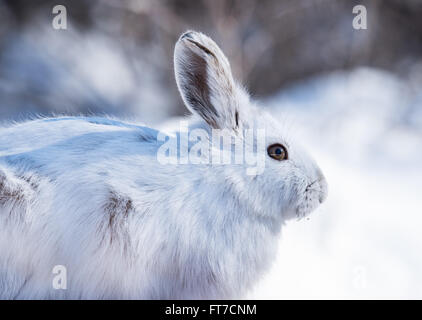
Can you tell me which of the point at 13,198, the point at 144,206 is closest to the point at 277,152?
the point at 144,206

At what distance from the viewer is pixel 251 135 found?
618mm

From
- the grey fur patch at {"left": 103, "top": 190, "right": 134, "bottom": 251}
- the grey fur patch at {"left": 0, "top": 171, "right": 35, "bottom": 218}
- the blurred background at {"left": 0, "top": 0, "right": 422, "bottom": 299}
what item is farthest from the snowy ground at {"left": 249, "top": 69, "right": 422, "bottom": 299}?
the grey fur patch at {"left": 0, "top": 171, "right": 35, "bottom": 218}

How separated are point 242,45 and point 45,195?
5.71 ft

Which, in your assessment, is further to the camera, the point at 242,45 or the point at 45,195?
the point at 242,45

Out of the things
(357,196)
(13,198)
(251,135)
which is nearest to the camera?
(13,198)

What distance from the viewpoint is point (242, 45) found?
215 cm

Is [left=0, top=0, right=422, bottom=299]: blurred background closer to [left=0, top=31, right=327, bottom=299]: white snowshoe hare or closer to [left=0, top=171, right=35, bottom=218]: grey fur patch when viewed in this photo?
[left=0, top=31, right=327, bottom=299]: white snowshoe hare

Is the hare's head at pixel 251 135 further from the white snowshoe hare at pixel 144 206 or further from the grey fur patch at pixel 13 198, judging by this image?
the grey fur patch at pixel 13 198

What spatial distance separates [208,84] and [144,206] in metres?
0.18

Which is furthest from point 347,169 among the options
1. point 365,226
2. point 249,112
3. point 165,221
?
point 165,221

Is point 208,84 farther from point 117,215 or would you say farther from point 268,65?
point 268,65

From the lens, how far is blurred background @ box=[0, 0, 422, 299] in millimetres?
1801

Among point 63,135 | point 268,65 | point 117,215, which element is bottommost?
point 117,215
